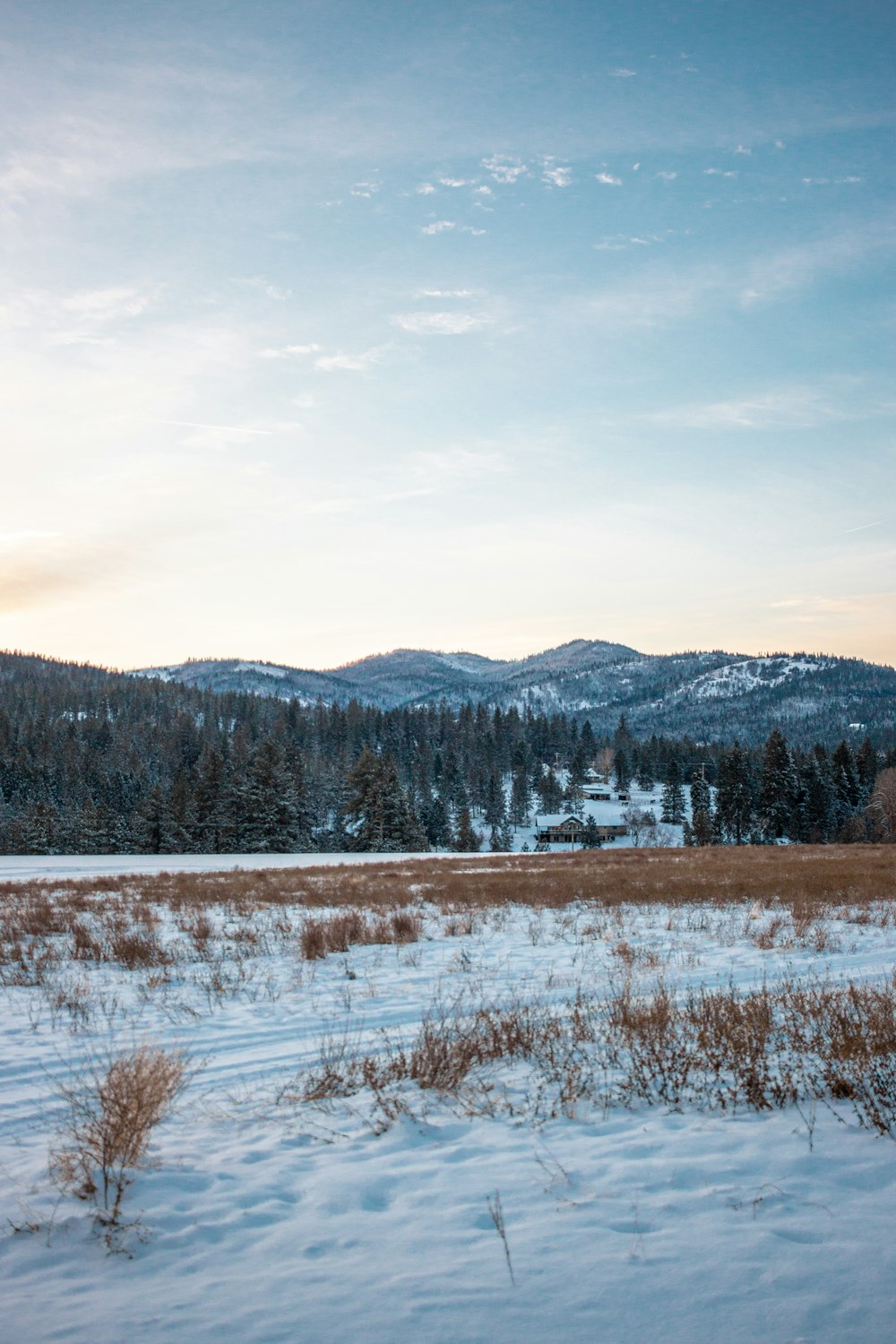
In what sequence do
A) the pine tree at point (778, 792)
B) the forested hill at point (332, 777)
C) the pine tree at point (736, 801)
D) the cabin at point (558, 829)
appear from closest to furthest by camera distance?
the forested hill at point (332, 777) → the pine tree at point (778, 792) → the pine tree at point (736, 801) → the cabin at point (558, 829)

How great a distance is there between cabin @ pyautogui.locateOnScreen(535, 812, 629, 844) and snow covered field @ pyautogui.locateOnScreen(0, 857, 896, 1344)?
101000 mm

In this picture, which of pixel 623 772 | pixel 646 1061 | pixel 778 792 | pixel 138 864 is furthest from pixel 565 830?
pixel 646 1061

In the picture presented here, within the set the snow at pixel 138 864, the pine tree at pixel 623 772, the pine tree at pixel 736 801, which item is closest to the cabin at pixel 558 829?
the pine tree at pixel 736 801

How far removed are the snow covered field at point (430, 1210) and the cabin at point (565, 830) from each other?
10100cm

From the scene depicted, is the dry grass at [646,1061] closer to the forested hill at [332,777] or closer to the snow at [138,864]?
the snow at [138,864]

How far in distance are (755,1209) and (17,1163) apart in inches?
173

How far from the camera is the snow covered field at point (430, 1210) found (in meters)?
3.08

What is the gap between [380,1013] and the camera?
7797mm

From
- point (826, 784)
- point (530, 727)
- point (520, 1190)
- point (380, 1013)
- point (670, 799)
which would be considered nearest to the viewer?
point (520, 1190)

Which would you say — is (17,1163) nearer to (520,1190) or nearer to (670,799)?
(520,1190)

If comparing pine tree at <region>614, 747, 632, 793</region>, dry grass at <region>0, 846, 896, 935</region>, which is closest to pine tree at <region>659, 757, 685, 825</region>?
pine tree at <region>614, 747, 632, 793</region>

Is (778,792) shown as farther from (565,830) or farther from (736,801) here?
(565,830)

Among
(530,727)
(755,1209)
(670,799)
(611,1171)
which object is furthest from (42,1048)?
(530,727)

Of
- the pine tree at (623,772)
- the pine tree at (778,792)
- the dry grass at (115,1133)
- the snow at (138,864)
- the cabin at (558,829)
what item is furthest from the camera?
the pine tree at (623,772)
